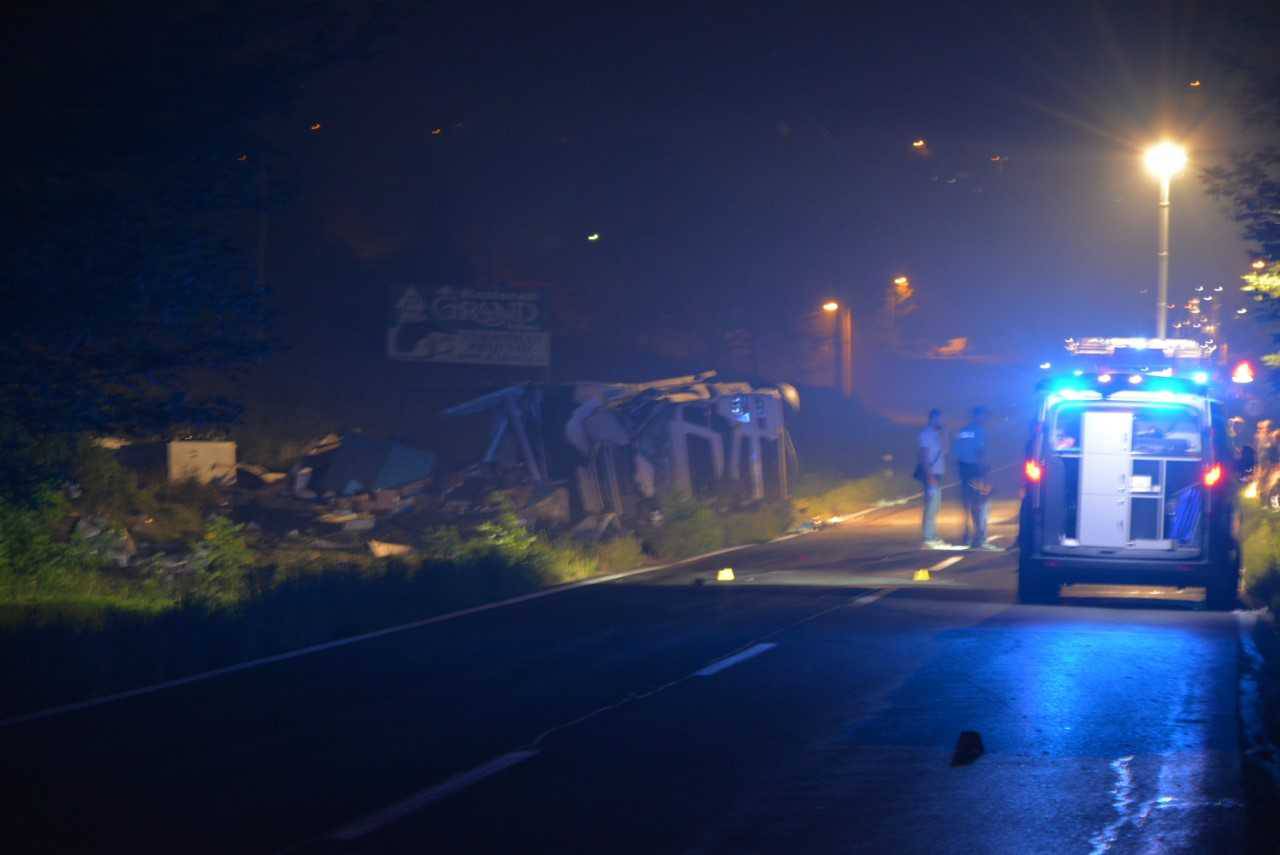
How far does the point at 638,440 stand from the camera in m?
29.7

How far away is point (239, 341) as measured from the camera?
47.8ft

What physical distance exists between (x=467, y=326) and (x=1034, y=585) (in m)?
21.5

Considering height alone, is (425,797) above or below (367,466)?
below

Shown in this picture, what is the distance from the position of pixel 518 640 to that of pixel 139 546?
1313cm

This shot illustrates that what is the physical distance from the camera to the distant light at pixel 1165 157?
3117cm

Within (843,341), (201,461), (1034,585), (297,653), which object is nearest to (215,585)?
(297,653)

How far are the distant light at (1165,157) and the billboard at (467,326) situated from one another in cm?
1385

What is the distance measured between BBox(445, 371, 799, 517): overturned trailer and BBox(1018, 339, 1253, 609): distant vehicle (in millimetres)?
14067

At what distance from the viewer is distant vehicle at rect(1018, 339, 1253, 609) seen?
14.4 metres

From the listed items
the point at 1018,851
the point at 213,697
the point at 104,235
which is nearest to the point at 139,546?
the point at 104,235

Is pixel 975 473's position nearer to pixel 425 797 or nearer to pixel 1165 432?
pixel 1165 432

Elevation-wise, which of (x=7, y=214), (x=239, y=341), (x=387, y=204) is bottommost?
(x=239, y=341)

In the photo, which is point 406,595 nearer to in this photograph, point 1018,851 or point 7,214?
point 7,214

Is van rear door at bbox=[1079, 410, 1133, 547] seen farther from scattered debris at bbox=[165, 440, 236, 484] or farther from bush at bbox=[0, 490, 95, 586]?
scattered debris at bbox=[165, 440, 236, 484]
